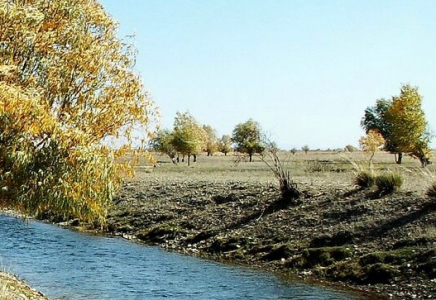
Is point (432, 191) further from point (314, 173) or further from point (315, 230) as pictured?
point (314, 173)

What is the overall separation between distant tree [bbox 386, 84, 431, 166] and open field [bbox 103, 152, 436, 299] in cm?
3531

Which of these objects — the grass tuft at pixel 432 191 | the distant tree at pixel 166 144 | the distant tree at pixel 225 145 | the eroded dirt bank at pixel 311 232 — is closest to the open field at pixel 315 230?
the eroded dirt bank at pixel 311 232

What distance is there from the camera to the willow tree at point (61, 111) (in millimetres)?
13242

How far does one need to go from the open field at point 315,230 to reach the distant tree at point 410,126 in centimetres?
3531

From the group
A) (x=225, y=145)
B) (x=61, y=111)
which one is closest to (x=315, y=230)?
(x=61, y=111)

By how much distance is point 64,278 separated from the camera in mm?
22016

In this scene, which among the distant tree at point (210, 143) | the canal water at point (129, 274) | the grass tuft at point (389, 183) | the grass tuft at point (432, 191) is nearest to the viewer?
the canal water at point (129, 274)

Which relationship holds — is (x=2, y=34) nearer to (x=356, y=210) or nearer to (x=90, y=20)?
(x=90, y=20)

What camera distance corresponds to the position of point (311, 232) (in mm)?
27641

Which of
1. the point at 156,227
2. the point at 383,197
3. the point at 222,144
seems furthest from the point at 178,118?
the point at 383,197

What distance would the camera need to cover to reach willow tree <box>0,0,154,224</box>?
13242 millimetres

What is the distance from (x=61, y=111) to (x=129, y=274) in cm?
1012

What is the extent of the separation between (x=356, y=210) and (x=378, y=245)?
4.30m

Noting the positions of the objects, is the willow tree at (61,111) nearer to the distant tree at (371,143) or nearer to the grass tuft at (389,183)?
the grass tuft at (389,183)
